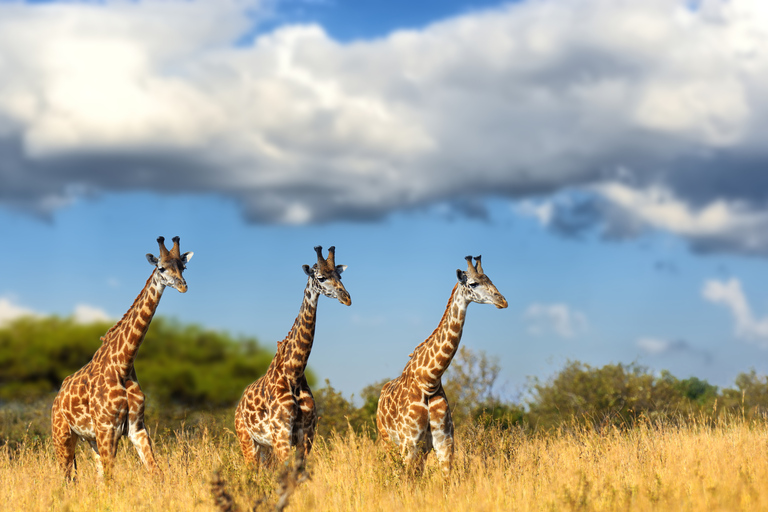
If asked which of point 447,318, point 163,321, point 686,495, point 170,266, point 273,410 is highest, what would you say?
point 163,321

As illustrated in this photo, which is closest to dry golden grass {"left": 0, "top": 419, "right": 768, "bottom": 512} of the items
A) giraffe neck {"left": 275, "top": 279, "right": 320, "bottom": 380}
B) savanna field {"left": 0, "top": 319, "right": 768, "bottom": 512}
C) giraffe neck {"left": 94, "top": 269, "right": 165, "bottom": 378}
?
savanna field {"left": 0, "top": 319, "right": 768, "bottom": 512}

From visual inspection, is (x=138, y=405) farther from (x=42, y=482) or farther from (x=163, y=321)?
(x=163, y=321)

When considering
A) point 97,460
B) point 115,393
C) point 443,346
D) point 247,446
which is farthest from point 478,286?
point 97,460

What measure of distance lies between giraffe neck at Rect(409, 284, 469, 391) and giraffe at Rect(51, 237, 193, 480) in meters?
3.85

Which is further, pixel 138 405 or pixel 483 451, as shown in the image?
pixel 483 451

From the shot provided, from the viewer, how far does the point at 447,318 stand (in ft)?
35.9

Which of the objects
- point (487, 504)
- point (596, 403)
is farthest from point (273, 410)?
point (596, 403)

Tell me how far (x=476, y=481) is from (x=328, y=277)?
3.59 m

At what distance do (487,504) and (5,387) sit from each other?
25.0 metres

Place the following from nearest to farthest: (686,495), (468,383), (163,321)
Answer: (686,495) < (468,383) < (163,321)

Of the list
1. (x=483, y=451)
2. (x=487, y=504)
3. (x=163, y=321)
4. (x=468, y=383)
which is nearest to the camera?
(x=487, y=504)

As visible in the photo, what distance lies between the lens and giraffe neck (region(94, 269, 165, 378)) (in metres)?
11.8

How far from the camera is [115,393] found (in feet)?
37.8

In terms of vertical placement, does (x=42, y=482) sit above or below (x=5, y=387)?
below
